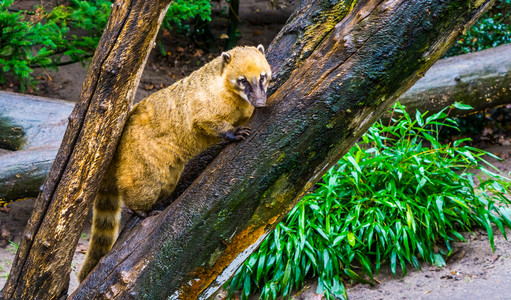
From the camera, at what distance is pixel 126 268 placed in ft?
8.84

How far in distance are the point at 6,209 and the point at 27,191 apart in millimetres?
1229

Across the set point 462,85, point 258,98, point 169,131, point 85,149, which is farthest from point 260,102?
point 462,85

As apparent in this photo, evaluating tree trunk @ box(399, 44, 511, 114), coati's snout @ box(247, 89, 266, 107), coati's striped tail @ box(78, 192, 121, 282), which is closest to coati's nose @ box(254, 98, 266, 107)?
coati's snout @ box(247, 89, 266, 107)

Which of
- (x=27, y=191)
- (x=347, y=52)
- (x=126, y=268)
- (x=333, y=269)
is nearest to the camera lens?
(x=347, y=52)

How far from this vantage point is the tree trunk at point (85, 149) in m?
2.74

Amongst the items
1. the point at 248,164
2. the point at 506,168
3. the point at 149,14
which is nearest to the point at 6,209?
the point at 149,14

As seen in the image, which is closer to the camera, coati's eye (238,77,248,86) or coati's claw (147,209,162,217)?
coati's eye (238,77,248,86)

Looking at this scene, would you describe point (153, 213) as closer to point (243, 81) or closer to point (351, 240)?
point (243, 81)

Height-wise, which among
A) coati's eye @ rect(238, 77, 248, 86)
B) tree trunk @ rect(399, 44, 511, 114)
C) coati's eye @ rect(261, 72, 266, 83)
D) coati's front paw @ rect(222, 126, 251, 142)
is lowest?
tree trunk @ rect(399, 44, 511, 114)

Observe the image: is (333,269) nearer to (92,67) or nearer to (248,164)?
(248,164)

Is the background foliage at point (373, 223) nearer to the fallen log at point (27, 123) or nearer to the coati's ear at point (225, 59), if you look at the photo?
the coati's ear at point (225, 59)

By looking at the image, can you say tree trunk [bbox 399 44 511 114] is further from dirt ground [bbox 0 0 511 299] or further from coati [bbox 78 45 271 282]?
coati [bbox 78 45 271 282]

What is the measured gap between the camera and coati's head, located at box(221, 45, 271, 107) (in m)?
2.95

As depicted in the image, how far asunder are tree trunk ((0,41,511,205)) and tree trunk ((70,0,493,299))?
2.28m
